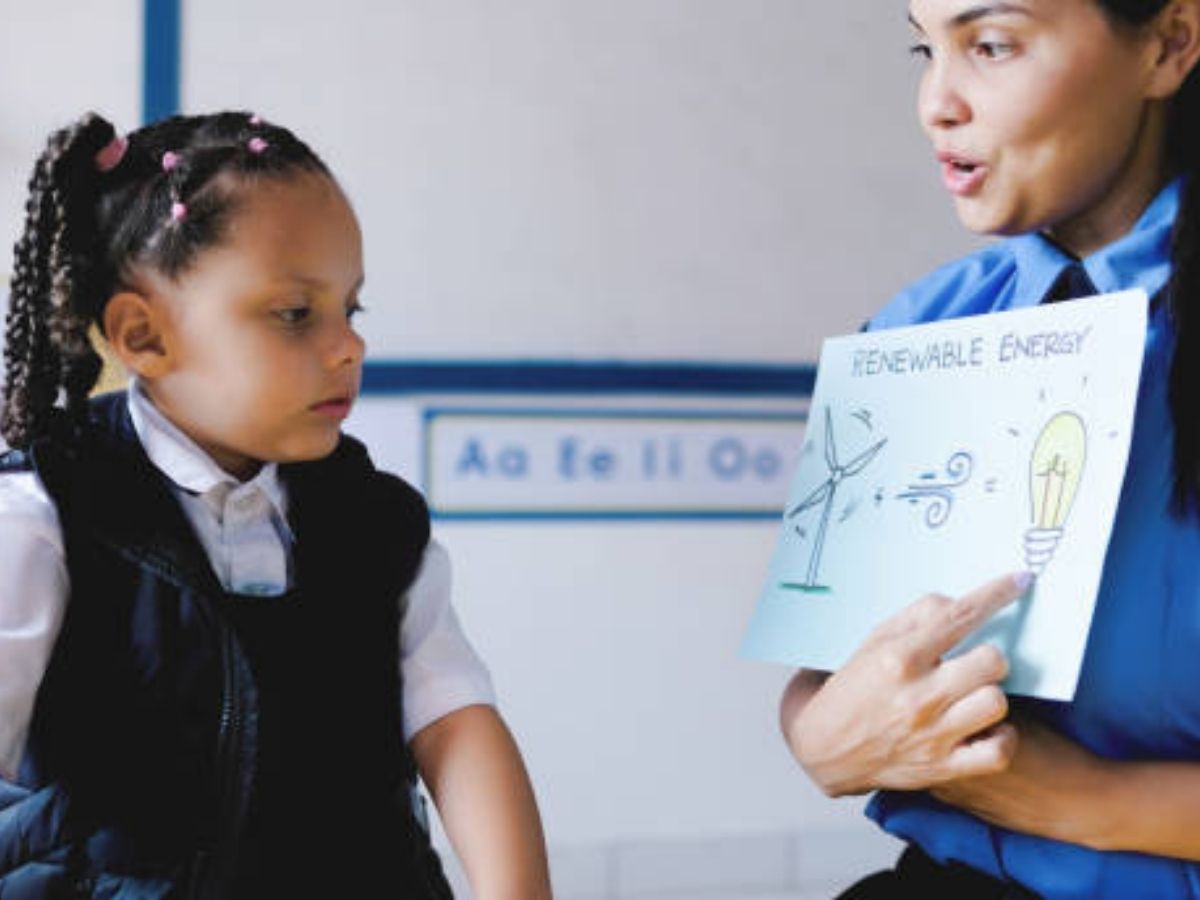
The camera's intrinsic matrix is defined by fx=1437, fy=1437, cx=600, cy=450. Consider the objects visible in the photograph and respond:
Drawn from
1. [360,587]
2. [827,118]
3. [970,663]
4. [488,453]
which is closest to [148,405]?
[360,587]

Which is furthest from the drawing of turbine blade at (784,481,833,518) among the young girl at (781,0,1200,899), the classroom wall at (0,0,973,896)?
the classroom wall at (0,0,973,896)

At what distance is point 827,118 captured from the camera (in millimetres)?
2926

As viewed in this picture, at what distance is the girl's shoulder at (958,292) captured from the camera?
43.8 inches

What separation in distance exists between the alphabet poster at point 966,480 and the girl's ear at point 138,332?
1.62ft

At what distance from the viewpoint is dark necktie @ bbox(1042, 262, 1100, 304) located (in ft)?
3.32

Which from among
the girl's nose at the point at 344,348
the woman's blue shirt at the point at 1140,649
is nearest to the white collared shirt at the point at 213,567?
the girl's nose at the point at 344,348

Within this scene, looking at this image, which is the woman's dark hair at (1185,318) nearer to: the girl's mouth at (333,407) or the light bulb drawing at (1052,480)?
the light bulb drawing at (1052,480)

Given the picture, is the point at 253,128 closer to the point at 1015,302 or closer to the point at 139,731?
the point at 139,731

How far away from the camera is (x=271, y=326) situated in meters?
1.05

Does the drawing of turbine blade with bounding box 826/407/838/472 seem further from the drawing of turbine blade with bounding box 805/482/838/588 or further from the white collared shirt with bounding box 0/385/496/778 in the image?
the white collared shirt with bounding box 0/385/496/778

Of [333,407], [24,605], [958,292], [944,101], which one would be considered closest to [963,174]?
[944,101]

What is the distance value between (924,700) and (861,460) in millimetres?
232

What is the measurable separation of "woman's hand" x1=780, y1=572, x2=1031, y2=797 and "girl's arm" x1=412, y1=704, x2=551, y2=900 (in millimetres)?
240

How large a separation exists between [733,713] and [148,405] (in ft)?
6.68
